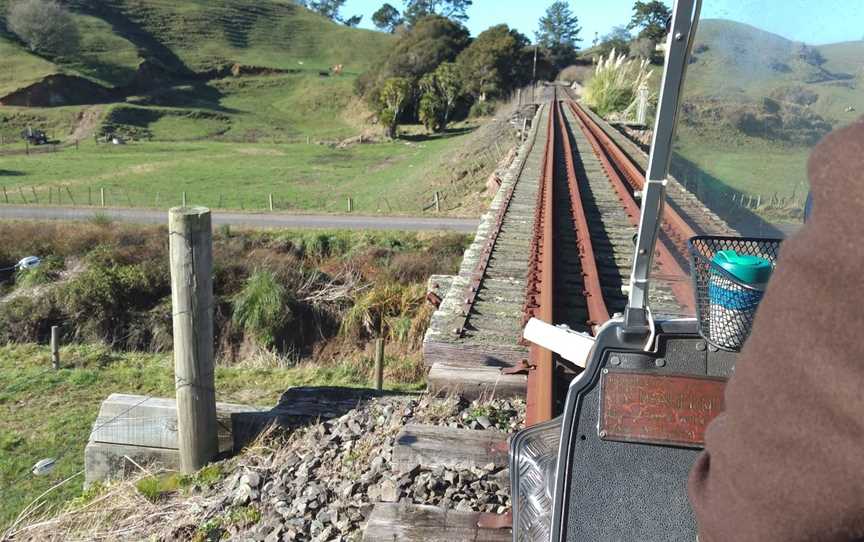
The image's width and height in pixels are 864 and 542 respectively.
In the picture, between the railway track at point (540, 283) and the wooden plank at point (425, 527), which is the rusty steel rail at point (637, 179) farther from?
the wooden plank at point (425, 527)

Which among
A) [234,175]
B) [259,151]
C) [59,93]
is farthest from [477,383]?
[59,93]

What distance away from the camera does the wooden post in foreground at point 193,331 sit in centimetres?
432

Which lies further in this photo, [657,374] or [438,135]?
[438,135]

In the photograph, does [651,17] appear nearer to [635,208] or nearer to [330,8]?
[635,208]

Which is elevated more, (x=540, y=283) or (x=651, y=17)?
(x=651, y=17)

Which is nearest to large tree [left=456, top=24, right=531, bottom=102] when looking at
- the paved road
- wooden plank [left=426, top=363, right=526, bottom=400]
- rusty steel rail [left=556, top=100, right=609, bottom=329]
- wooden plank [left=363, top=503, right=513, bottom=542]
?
the paved road

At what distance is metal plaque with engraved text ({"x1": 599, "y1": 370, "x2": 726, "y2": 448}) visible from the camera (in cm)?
176

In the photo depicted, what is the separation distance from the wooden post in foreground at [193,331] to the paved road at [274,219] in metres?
15.5

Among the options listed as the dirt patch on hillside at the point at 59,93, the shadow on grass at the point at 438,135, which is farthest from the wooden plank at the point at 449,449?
the dirt patch on hillside at the point at 59,93

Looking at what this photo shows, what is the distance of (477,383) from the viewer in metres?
3.96

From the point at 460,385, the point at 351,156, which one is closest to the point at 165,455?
the point at 460,385

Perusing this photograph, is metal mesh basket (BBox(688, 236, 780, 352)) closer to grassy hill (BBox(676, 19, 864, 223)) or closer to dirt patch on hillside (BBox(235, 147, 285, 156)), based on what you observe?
grassy hill (BBox(676, 19, 864, 223))

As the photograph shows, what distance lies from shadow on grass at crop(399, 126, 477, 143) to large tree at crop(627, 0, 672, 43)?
169ft

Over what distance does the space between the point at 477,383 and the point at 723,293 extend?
2456 mm
